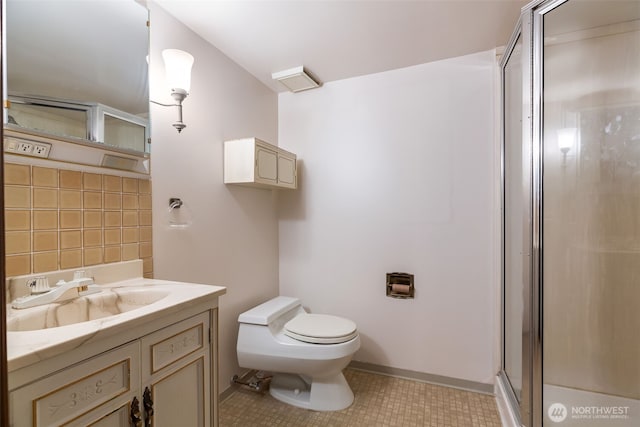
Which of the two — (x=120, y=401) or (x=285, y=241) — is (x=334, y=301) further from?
(x=120, y=401)

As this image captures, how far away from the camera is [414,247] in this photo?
212cm

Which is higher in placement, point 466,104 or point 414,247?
point 466,104

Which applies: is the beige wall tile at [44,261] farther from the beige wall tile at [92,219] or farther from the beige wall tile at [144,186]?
the beige wall tile at [144,186]

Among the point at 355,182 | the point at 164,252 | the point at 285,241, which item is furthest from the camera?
the point at 285,241

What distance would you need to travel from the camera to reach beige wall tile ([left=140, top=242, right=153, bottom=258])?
4.60ft

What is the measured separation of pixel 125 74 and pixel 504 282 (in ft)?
7.40

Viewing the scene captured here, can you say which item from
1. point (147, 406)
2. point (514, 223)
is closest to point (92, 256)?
point (147, 406)

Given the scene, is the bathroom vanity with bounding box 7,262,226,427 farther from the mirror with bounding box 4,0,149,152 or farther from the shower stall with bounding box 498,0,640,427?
the shower stall with bounding box 498,0,640,427

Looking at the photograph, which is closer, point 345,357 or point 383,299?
point 345,357

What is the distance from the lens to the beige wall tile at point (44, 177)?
3.39 feet

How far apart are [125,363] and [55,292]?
38 cm

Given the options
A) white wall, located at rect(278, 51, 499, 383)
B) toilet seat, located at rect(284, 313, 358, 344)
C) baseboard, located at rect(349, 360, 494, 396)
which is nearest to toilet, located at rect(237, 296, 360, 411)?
toilet seat, located at rect(284, 313, 358, 344)

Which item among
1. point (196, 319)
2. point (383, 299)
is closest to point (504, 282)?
point (383, 299)

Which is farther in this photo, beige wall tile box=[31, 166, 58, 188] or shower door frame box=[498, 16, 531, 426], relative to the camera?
shower door frame box=[498, 16, 531, 426]
